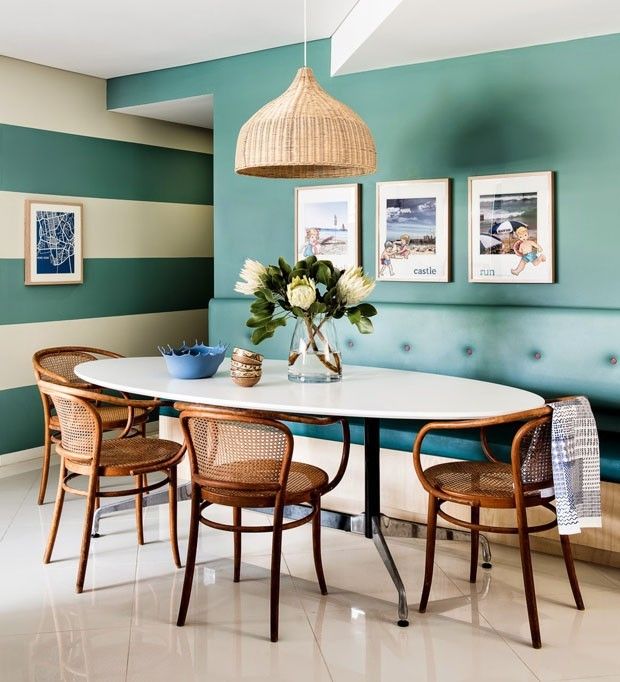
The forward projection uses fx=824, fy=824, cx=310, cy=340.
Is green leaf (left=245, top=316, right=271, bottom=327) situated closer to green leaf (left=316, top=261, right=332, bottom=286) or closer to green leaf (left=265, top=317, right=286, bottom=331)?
green leaf (left=265, top=317, right=286, bottom=331)

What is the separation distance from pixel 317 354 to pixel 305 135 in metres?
0.94

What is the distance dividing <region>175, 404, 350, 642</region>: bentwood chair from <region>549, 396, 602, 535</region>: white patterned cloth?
87 centimetres

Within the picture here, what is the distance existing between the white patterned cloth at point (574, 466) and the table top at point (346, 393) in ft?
0.61

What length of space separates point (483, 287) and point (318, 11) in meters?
1.63

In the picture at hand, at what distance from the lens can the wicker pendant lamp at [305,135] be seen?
309 centimetres

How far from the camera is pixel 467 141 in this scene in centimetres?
426

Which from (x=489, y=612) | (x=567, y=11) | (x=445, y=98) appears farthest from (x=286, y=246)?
(x=489, y=612)

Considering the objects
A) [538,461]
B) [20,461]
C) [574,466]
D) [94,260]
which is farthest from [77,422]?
[94,260]

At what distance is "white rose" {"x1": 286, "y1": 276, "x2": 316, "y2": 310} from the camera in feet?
10.8

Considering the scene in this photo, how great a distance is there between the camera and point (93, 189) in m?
5.67

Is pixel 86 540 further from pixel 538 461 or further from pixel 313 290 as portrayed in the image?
pixel 538 461

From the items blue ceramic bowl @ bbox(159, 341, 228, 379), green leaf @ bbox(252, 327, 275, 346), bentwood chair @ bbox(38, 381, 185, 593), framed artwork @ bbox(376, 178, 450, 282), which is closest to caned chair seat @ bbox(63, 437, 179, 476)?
bentwood chair @ bbox(38, 381, 185, 593)

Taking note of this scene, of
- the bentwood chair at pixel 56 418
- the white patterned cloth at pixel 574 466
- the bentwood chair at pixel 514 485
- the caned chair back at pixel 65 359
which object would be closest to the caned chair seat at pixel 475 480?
the bentwood chair at pixel 514 485

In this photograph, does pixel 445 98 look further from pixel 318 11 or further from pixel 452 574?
pixel 452 574
